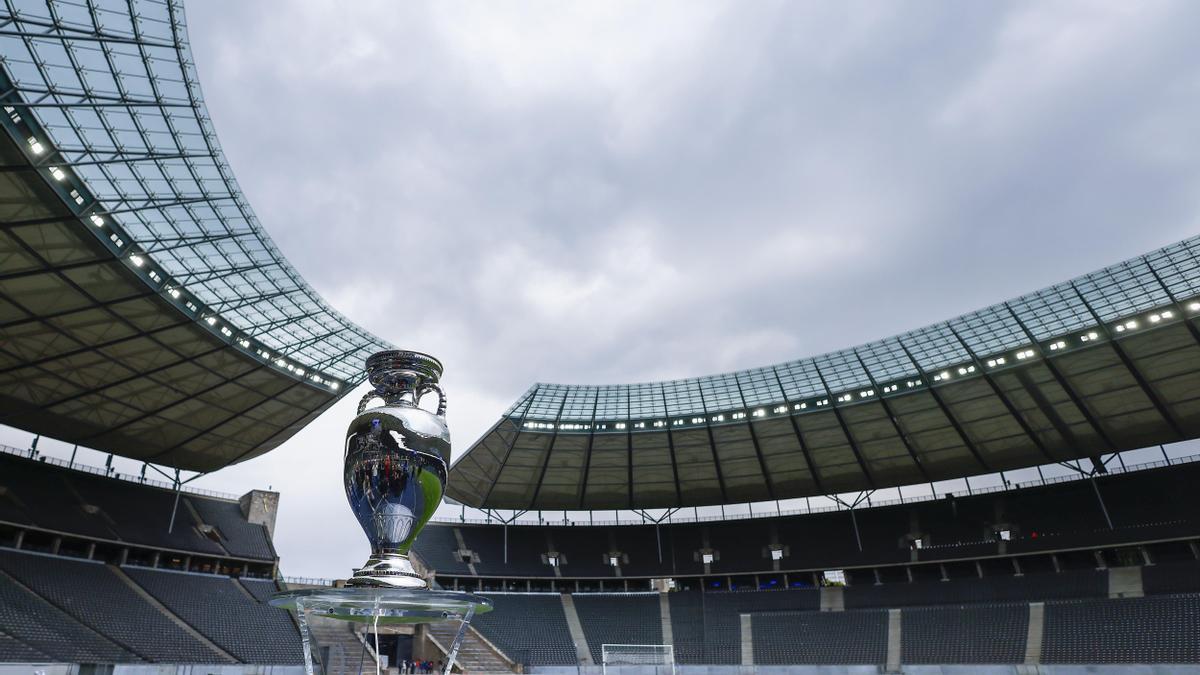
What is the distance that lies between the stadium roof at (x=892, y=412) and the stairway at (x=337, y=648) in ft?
35.8

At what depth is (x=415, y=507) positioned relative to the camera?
1020cm

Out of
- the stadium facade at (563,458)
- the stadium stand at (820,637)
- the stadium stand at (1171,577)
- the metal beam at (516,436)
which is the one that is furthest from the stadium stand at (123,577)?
the stadium stand at (1171,577)

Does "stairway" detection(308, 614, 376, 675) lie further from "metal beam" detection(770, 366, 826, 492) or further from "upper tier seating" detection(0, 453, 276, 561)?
"metal beam" detection(770, 366, 826, 492)

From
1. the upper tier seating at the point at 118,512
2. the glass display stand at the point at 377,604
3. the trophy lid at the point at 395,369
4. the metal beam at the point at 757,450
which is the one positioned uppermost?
the metal beam at the point at 757,450

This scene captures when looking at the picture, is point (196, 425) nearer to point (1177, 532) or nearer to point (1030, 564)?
point (1030, 564)

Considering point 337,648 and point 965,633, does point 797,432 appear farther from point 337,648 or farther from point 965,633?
point 337,648

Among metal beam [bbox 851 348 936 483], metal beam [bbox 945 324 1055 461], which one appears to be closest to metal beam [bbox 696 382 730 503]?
metal beam [bbox 851 348 936 483]

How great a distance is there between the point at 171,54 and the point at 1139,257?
117 ft

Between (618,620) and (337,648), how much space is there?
57.4ft

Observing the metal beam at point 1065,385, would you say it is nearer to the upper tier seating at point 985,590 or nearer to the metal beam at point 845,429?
the upper tier seating at point 985,590

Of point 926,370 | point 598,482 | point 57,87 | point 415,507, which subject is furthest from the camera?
point 598,482

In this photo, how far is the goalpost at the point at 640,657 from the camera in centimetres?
3638

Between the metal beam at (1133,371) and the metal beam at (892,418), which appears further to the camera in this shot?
the metal beam at (892,418)

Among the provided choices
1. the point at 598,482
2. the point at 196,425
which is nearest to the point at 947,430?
the point at 598,482
